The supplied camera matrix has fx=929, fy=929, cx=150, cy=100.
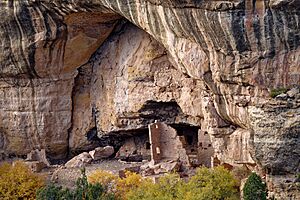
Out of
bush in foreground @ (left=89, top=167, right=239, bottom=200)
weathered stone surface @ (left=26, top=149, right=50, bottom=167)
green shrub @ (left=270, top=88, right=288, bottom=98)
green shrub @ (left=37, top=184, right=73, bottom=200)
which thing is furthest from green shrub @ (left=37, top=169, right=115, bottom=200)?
green shrub @ (left=270, top=88, right=288, bottom=98)

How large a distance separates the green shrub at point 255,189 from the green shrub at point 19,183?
7.66 metres

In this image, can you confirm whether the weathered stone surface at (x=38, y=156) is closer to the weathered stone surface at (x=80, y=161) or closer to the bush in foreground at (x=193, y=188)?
the weathered stone surface at (x=80, y=161)

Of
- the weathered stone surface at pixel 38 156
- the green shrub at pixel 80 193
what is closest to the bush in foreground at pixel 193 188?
the green shrub at pixel 80 193

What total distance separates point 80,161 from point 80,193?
4.00m

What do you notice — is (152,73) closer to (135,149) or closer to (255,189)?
(135,149)

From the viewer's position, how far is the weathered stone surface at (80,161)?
96.5 feet

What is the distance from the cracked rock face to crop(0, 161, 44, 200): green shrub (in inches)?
110

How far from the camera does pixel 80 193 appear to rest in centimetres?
2567

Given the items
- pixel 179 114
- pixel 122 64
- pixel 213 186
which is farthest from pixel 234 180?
pixel 122 64

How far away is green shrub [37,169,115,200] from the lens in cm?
2553

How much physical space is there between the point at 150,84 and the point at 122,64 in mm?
1351

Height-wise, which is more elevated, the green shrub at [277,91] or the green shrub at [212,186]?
the green shrub at [277,91]

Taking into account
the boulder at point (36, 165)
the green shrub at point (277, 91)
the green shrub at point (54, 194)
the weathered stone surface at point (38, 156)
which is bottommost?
the green shrub at point (54, 194)

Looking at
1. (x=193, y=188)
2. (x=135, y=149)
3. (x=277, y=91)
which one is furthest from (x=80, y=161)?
(x=277, y=91)
